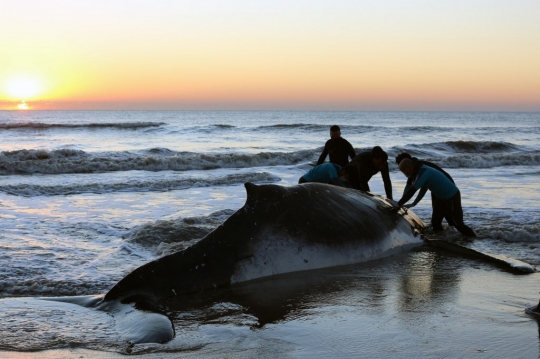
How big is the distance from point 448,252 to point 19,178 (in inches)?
632

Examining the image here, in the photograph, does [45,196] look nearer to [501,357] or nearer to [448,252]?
[448,252]

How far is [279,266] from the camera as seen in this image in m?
6.51

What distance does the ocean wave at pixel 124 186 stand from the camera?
16125mm

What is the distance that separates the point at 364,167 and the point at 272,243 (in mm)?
4601

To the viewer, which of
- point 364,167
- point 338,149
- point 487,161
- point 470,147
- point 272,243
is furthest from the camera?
point 470,147

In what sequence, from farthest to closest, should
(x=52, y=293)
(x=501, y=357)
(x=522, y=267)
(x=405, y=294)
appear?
1. (x=522, y=267)
2. (x=52, y=293)
3. (x=405, y=294)
4. (x=501, y=357)

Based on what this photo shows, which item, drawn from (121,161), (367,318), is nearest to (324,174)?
(367,318)

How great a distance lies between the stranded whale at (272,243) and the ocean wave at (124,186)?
10.3 metres

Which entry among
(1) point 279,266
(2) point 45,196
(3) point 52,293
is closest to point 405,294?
(1) point 279,266

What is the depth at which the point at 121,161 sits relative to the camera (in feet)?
80.7

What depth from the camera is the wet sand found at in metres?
4.88

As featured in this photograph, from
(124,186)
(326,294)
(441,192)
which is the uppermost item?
(441,192)

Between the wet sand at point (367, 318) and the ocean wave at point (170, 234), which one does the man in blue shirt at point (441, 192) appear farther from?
the ocean wave at point (170, 234)

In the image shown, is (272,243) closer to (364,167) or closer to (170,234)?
(170,234)
